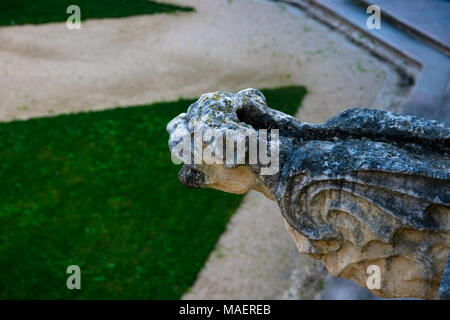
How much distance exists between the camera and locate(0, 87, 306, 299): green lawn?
6441mm

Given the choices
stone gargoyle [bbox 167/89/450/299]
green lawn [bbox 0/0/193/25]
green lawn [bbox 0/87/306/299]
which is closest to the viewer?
stone gargoyle [bbox 167/89/450/299]

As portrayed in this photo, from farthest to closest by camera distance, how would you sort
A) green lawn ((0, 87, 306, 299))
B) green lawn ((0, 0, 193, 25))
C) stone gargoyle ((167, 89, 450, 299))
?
green lawn ((0, 0, 193, 25))
green lawn ((0, 87, 306, 299))
stone gargoyle ((167, 89, 450, 299))

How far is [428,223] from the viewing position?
265 cm

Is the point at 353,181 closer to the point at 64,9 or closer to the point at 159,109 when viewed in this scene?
the point at 159,109

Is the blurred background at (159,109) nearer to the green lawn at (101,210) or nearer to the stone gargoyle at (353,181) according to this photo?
the green lawn at (101,210)

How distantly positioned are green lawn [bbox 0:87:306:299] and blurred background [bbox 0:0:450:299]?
0.8 inches

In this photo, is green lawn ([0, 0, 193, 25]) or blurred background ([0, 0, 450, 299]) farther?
green lawn ([0, 0, 193, 25])

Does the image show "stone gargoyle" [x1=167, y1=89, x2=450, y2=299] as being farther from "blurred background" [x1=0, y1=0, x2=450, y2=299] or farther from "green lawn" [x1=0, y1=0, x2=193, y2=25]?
"green lawn" [x1=0, y1=0, x2=193, y2=25]

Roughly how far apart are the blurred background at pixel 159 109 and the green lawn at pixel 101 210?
0.02 metres

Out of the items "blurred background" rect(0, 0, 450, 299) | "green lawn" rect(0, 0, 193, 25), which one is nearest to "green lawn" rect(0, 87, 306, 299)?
"blurred background" rect(0, 0, 450, 299)

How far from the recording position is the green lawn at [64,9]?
1172cm

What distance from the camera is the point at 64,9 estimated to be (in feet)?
40.1

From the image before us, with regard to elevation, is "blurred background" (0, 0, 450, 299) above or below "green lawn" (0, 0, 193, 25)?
below

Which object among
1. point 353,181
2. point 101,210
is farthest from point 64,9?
point 353,181
